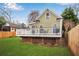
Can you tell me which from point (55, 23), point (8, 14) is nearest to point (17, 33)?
point (8, 14)

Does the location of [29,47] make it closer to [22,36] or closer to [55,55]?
[22,36]

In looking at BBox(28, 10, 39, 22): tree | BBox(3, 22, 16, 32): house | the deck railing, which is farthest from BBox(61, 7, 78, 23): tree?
BBox(3, 22, 16, 32): house

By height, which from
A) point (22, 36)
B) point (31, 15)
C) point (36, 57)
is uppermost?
point (31, 15)

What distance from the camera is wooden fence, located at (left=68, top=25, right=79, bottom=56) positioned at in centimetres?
227

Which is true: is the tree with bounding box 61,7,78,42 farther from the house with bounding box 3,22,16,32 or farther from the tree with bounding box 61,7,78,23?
the house with bounding box 3,22,16,32

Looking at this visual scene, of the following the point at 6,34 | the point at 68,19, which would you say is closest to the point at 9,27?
the point at 6,34

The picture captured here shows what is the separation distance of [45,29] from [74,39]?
30 centimetres

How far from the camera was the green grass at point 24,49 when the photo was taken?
2.31 meters

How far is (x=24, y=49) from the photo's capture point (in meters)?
2.33

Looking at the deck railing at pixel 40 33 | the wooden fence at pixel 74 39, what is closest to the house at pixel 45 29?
the deck railing at pixel 40 33

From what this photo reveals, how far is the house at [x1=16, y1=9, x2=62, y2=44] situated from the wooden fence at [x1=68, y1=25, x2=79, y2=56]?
11 cm

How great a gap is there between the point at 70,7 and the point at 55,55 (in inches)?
19.5

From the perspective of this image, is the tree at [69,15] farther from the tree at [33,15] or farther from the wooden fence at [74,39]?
the tree at [33,15]

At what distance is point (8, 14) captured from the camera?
2309mm
